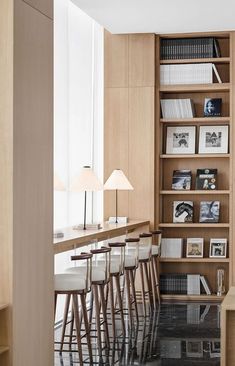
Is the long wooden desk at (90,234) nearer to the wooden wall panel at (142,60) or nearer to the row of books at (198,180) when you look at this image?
the row of books at (198,180)

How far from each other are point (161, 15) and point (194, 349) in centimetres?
364

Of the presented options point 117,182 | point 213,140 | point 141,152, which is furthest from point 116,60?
point 117,182

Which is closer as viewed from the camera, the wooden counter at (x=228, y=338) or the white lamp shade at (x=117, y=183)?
the wooden counter at (x=228, y=338)

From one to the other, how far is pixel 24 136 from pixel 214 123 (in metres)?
5.47

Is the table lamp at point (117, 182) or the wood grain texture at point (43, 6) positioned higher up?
the wood grain texture at point (43, 6)

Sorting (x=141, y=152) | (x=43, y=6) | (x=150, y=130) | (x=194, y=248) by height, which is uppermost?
(x=43, y=6)

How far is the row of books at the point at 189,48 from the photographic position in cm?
959

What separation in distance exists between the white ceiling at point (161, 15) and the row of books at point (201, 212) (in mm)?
2068

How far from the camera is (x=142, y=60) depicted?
31.4ft

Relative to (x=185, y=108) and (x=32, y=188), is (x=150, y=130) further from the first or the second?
(x=32, y=188)

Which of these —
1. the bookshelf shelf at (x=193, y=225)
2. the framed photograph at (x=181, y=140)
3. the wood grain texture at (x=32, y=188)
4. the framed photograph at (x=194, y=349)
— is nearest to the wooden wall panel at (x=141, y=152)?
the bookshelf shelf at (x=193, y=225)

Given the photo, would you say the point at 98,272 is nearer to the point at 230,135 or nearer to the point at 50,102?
the point at 50,102

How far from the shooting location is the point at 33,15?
4.76 meters

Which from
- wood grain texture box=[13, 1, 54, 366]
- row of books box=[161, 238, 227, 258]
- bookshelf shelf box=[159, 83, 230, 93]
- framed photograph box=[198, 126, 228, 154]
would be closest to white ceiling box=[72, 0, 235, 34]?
bookshelf shelf box=[159, 83, 230, 93]
